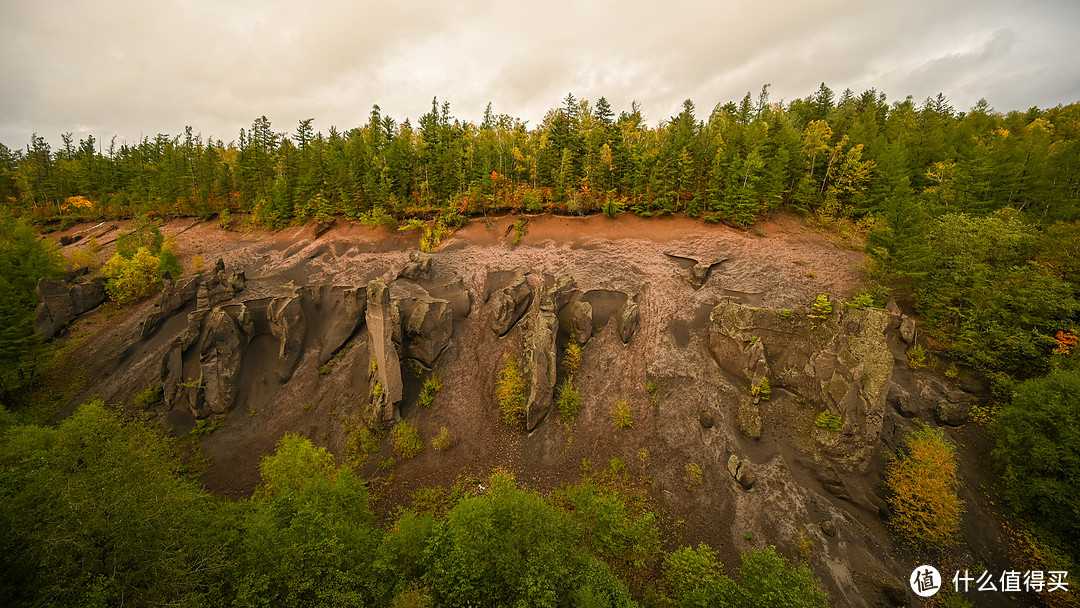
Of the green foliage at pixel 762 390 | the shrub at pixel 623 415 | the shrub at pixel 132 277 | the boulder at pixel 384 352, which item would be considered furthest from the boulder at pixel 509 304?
the shrub at pixel 132 277

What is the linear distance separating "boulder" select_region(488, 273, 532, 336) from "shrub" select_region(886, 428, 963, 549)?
24.8 meters

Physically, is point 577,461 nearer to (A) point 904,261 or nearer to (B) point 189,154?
(A) point 904,261

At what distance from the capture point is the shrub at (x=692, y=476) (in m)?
19.8

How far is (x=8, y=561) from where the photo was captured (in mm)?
8641

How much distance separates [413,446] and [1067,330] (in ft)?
130

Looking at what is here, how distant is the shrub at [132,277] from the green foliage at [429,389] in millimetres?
33889

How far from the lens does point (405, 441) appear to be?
2284cm

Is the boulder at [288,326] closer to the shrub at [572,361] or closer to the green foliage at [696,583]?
the shrub at [572,361]

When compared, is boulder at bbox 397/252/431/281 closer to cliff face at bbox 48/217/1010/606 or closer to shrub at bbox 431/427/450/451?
cliff face at bbox 48/217/1010/606

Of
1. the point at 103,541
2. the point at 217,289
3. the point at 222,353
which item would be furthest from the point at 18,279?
the point at 103,541

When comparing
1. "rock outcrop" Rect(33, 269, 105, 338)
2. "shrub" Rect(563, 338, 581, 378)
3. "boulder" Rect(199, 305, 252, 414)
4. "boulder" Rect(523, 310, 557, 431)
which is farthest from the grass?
"shrub" Rect(563, 338, 581, 378)

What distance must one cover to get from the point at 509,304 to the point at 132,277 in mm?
39956

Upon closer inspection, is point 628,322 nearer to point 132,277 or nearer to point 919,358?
point 919,358

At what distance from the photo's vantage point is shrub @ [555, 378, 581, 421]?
23372mm
